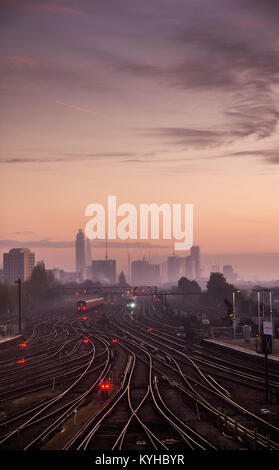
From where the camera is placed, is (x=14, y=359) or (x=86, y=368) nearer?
(x=86, y=368)

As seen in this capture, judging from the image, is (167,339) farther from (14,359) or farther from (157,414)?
(157,414)

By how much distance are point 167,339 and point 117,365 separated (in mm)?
21904

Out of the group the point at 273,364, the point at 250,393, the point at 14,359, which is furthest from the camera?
the point at 14,359

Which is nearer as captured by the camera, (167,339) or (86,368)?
(86,368)

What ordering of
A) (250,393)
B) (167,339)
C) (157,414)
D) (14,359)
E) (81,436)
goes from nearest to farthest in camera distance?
(81,436) < (157,414) < (250,393) < (14,359) < (167,339)

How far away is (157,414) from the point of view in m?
29.6

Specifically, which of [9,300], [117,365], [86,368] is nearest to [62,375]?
[86,368]

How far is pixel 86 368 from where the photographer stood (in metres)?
46.9
